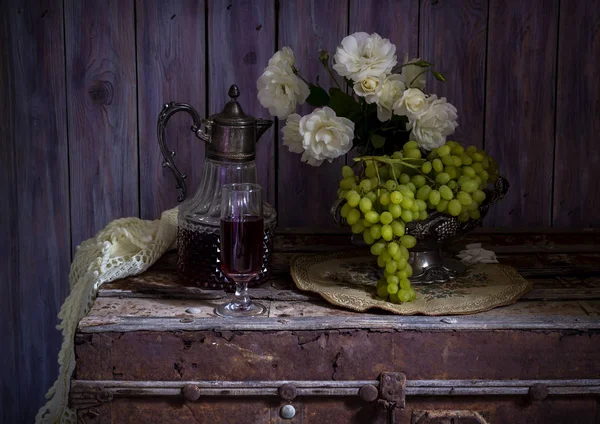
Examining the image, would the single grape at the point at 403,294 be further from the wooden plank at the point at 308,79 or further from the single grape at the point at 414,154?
the wooden plank at the point at 308,79

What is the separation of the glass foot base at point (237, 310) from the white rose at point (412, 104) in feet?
1.25

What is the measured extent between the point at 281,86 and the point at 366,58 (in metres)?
0.16

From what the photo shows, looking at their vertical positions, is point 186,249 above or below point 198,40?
below

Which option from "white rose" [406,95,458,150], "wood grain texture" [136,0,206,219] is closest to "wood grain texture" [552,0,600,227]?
"white rose" [406,95,458,150]

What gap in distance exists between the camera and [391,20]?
167 cm

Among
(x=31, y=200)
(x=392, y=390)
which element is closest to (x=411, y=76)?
(x=392, y=390)

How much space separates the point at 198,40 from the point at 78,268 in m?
0.55

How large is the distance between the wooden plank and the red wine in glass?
54cm

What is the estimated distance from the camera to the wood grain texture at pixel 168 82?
1.67m

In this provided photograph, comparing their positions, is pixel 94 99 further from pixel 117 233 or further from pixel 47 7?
pixel 117 233

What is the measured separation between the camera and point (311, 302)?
127cm

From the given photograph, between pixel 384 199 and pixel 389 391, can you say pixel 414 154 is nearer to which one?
pixel 384 199

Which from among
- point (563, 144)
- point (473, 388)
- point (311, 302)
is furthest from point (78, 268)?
point (563, 144)

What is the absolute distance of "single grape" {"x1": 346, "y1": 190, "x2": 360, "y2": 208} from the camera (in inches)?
47.9
